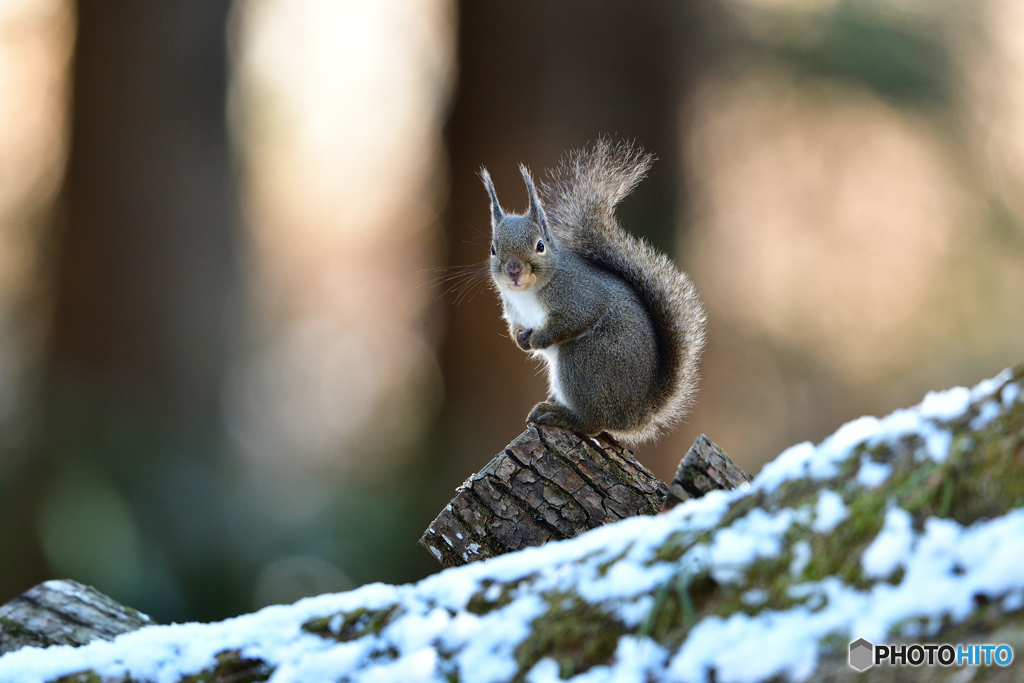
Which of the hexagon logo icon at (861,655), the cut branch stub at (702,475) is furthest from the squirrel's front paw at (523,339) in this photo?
the hexagon logo icon at (861,655)

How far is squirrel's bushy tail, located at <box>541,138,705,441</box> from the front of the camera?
7.00ft

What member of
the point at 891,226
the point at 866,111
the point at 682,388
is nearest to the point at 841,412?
the point at 891,226

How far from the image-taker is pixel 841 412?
Answer: 18.9 ft

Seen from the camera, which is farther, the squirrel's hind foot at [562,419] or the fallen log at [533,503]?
the squirrel's hind foot at [562,419]

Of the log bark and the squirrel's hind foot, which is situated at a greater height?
the squirrel's hind foot

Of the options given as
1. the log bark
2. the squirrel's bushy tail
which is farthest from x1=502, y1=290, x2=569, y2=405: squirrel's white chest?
the log bark

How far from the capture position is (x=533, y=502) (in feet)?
4.98

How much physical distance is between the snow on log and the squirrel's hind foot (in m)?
0.99

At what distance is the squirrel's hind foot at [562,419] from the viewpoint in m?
2.03

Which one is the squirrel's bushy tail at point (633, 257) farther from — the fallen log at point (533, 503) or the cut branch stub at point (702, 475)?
the cut branch stub at point (702, 475)

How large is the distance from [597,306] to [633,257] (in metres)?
0.21

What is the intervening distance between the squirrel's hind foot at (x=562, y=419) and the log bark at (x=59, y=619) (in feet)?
3.36

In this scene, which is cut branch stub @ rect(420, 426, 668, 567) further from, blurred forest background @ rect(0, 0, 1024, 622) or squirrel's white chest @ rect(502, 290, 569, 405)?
blurred forest background @ rect(0, 0, 1024, 622)

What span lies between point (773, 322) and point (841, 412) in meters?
0.98
